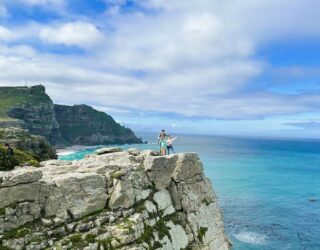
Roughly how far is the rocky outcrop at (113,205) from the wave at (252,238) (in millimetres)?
21574

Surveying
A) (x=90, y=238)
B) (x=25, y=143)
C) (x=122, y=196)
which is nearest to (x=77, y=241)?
(x=90, y=238)

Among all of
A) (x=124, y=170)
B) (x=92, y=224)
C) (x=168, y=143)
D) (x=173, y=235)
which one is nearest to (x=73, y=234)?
(x=92, y=224)

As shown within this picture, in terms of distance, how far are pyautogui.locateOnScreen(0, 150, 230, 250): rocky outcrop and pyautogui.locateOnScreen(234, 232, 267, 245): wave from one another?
21.6 meters

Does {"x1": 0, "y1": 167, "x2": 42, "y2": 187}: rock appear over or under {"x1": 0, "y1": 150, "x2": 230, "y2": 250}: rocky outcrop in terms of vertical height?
over

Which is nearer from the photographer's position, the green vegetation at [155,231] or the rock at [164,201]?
the green vegetation at [155,231]

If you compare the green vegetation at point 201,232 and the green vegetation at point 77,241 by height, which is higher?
the green vegetation at point 77,241

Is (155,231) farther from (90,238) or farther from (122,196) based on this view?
(90,238)

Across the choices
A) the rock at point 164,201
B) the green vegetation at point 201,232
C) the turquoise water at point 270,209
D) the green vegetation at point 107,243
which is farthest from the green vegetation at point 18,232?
the turquoise water at point 270,209

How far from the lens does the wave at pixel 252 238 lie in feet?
180

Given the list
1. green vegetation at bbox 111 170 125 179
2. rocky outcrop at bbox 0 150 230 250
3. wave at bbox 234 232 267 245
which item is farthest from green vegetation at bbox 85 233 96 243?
wave at bbox 234 232 267 245

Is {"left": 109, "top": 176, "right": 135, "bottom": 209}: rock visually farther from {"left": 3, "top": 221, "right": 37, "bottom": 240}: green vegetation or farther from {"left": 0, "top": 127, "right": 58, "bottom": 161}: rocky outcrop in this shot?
{"left": 0, "top": 127, "right": 58, "bottom": 161}: rocky outcrop

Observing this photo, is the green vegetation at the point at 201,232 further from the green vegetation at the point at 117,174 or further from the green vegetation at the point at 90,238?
the green vegetation at the point at 90,238

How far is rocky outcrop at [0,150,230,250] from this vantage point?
928 inches

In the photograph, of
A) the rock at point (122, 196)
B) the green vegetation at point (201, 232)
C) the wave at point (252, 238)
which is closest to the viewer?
the rock at point (122, 196)
